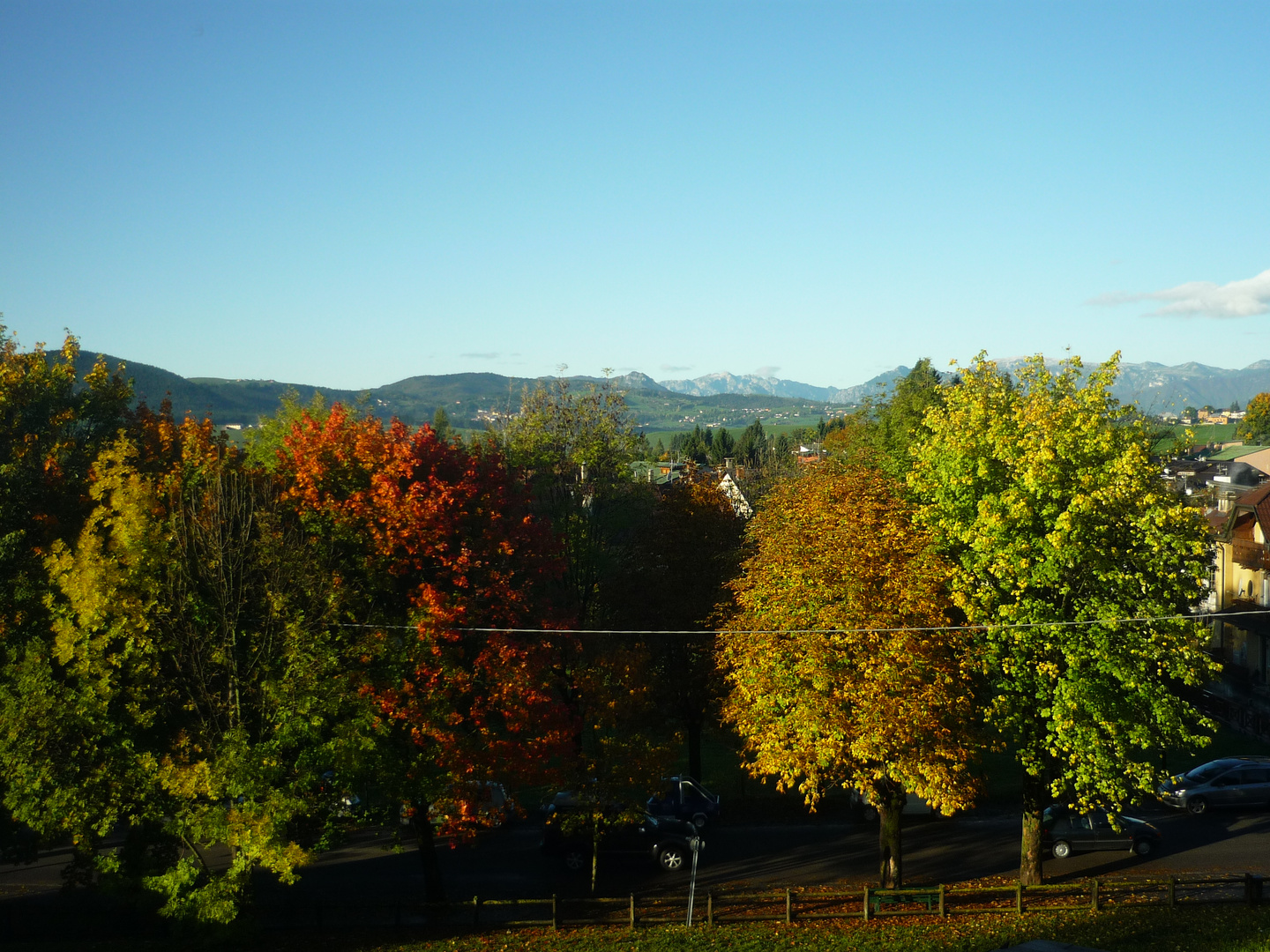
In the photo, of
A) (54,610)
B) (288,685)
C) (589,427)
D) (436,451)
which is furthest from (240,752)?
(589,427)

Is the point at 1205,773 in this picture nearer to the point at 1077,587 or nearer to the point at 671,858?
the point at 1077,587

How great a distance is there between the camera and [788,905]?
20.8 m

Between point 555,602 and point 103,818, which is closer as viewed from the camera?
point 103,818

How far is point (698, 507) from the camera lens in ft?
110

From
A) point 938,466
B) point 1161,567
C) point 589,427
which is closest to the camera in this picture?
point 1161,567

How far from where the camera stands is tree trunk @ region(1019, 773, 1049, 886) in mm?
22719

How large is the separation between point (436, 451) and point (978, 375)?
15.3m

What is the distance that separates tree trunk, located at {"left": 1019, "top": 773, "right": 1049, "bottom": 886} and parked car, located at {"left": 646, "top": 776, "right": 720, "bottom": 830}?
10.0 meters

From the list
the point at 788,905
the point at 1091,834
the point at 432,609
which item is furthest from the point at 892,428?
the point at 432,609

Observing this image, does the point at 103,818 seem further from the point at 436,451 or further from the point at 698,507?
the point at 698,507

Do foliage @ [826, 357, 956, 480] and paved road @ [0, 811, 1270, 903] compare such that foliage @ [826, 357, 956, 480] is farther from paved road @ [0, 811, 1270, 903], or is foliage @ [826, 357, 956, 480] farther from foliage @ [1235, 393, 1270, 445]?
foliage @ [1235, 393, 1270, 445]

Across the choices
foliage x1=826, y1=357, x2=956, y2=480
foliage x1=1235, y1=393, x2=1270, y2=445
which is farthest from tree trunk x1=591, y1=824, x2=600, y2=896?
foliage x1=1235, y1=393, x2=1270, y2=445

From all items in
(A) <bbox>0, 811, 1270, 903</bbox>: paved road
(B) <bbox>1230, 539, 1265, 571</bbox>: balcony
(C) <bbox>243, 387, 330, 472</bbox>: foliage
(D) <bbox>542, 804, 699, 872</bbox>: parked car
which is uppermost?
(C) <bbox>243, 387, 330, 472</bbox>: foliage

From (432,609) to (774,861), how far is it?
13478 millimetres
